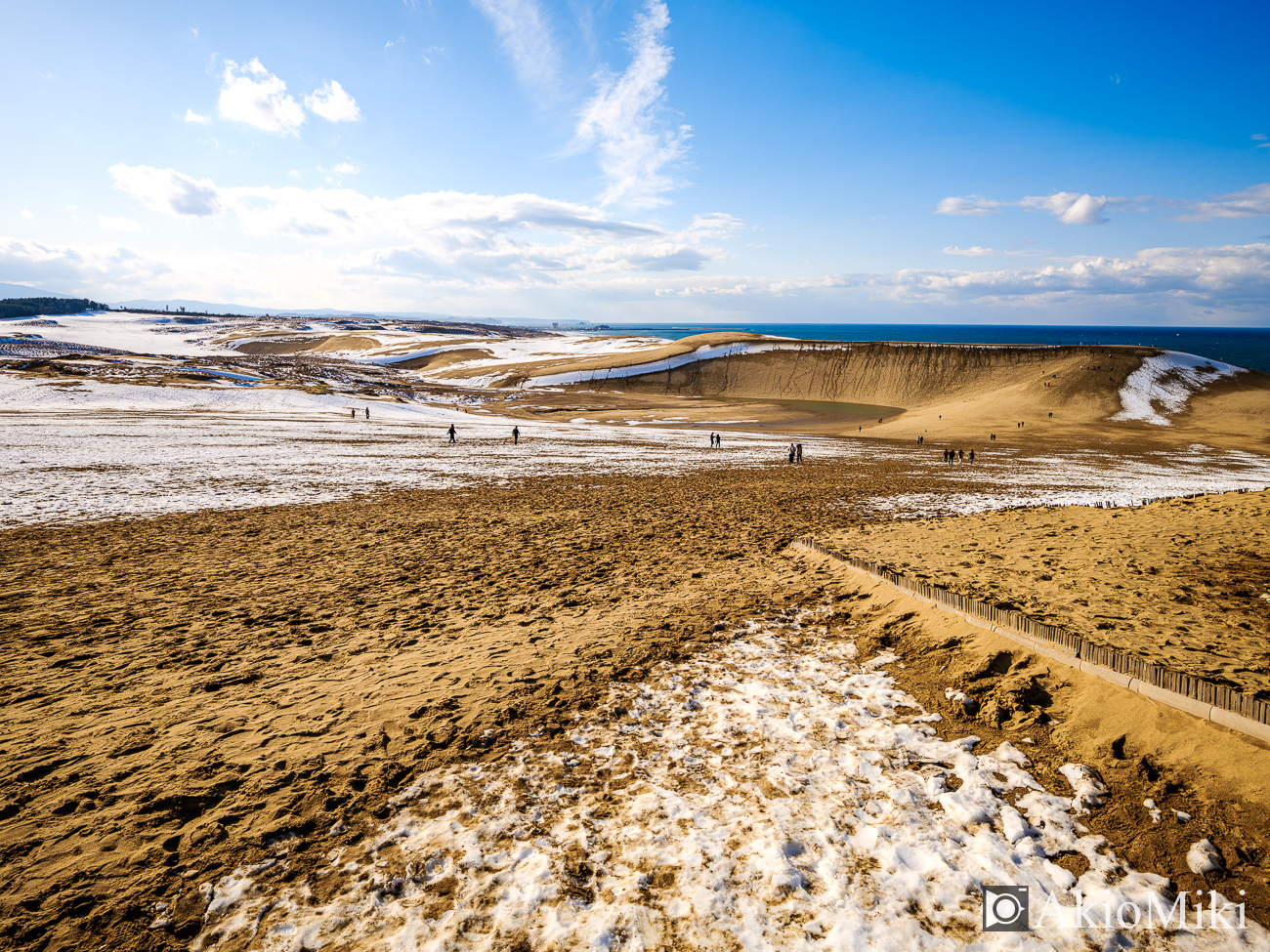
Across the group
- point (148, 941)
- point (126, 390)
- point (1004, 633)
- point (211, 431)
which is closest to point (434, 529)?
point (148, 941)

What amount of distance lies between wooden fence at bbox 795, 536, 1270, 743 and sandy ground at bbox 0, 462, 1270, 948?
51 centimetres

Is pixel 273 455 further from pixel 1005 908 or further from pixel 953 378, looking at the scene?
pixel 953 378

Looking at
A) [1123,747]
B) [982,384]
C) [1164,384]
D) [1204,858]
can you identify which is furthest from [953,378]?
[1204,858]

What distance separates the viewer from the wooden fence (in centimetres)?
507

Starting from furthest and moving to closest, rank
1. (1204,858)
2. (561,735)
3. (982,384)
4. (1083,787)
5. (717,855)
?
1. (982,384)
2. (561,735)
3. (1083,787)
4. (717,855)
5. (1204,858)

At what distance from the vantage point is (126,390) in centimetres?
4975

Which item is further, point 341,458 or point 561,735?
point 341,458

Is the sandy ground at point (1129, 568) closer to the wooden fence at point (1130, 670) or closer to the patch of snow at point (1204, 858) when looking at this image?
the wooden fence at point (1130, 670)

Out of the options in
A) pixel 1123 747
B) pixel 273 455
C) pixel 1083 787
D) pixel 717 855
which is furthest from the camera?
pixel 273 455

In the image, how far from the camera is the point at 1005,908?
4.15m

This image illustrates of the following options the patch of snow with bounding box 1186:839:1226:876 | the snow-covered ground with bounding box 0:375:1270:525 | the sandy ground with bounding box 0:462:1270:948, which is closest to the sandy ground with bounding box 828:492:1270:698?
the sandy ground with bounding box 0:462:1270:948

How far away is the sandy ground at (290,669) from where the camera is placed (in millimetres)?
4547

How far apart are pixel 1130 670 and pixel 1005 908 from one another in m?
3.26

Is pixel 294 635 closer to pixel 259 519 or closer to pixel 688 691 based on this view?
pixel 688 691
